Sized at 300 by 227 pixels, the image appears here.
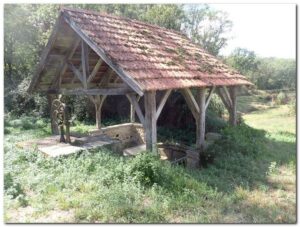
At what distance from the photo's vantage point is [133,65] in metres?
7.43

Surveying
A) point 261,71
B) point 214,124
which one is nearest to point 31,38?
point 214,124

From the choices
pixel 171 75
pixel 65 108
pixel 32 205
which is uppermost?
pixel 171 75

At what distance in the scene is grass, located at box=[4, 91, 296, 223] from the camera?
4914 millimetres

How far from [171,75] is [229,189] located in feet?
10.3

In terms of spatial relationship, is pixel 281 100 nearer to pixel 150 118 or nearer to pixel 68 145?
pixel 150 118

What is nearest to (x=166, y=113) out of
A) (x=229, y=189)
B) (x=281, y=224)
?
(x=229, y=189)

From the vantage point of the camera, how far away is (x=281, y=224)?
5.13 metres

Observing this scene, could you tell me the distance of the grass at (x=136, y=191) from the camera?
193 inches

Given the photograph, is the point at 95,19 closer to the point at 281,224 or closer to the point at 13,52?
the point at 281,224

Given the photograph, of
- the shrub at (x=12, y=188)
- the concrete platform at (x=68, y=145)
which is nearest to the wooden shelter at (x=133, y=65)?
the concrete platform at (x=68, y=145)

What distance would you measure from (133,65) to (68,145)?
2848 millimetres

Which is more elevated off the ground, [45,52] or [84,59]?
[45,52]

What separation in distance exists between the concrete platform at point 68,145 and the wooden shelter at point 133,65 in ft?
4.40

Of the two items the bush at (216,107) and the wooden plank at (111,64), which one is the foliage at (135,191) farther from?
the bush at (216,107)
